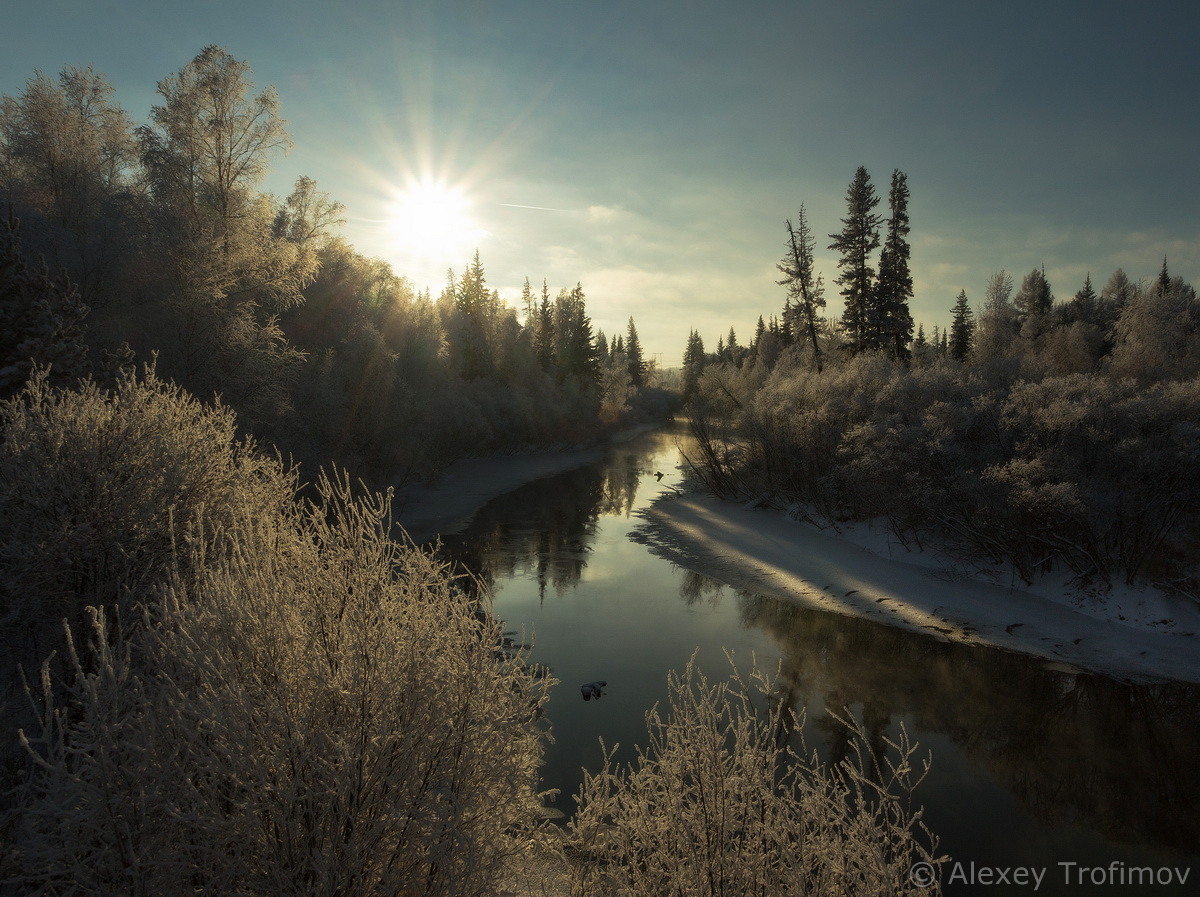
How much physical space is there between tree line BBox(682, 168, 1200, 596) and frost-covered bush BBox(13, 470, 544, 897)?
17.6 m

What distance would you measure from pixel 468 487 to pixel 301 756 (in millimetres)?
33067

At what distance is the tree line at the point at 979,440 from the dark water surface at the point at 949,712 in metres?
4.85

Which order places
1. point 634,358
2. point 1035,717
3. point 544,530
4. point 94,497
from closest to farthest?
point 94,497 < point 1035,717 < point 544,530 < point 634,358

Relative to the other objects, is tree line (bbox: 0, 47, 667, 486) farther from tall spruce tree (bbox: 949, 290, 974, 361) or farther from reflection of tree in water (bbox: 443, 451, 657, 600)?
tall spruce tree (bbox: 949, 290, 974, 361)

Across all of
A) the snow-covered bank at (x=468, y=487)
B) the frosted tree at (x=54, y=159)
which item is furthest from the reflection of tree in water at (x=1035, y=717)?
the frosted tree at (x=54, y=159)

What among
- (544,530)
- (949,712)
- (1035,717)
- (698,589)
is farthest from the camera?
(544,530)

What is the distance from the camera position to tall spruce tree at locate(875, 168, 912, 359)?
34.8 metres

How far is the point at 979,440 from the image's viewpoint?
67.8 ft

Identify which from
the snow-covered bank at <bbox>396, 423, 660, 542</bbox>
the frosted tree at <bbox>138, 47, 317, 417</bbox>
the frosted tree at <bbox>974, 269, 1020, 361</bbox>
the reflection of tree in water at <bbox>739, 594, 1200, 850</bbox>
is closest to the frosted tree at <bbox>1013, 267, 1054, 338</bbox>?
the frosted tree at <bbox>974, 269, 1020, 361</bbox>

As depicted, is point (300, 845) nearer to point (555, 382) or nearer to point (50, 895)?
point (50, 895)

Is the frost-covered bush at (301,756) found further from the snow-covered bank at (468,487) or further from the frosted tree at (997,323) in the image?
the frosted tree at (997,323)

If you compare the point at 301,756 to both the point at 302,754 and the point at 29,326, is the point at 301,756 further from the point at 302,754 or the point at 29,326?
the point at 29,326

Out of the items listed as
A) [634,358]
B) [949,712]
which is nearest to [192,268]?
[949,712]

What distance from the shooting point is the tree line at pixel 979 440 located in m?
16.3
